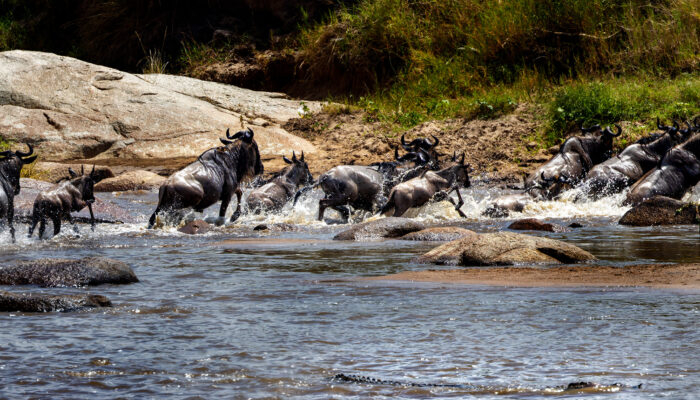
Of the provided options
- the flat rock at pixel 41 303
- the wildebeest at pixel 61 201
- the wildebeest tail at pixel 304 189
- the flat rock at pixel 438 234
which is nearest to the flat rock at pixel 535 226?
the flat rock at pixel 438 234

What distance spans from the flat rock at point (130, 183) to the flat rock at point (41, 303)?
40.8ft

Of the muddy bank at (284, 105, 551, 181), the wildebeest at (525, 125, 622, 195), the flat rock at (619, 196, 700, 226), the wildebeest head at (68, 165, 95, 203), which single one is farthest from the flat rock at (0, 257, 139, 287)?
the muddy bank at (284, 105, 551, 181)

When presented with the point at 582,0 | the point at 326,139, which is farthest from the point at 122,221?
the point at 582,0

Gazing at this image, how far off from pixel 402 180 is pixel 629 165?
12.6ft

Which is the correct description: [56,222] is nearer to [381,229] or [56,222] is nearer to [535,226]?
[381,229]

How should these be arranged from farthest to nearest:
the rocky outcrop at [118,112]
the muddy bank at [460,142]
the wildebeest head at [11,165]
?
the rocky outcrop at [118,112]
the muddy bank at [460,142]
the wildebeest head at [11,165]

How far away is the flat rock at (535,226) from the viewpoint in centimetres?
1216

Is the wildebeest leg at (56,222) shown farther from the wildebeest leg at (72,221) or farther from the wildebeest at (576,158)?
the wildebeest at (576,158)

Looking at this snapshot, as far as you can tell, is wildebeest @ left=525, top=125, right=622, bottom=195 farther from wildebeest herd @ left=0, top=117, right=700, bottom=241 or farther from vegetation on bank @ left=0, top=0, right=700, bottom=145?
vegetation on bank @ left=0, top=0, right=700, bottom=145

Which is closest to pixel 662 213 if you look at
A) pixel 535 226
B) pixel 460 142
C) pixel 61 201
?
pixel 535 226

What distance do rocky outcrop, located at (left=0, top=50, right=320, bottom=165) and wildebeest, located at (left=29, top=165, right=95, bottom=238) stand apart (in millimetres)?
9001

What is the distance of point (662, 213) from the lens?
12.6 meters

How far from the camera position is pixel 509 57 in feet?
77.0

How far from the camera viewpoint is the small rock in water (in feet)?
42.3
